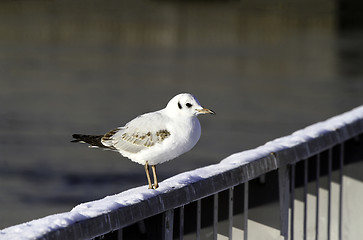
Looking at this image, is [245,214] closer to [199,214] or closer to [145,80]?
[199,214]

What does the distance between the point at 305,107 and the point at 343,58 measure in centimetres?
1655

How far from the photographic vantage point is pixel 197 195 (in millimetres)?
3033

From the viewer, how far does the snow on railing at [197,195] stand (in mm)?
2439

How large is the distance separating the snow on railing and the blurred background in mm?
12032

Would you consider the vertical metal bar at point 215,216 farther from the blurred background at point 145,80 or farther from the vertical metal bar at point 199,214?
the blurred background at point 145,80

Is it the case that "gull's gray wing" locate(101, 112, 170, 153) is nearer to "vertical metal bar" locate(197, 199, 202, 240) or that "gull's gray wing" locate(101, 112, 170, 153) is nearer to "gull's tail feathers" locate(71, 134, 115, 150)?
"gull's tail feathers" locate(71, 134, 115, 150)

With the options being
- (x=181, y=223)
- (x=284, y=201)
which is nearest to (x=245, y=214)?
(x=284, y=201)

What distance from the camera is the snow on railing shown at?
2439 millimetres

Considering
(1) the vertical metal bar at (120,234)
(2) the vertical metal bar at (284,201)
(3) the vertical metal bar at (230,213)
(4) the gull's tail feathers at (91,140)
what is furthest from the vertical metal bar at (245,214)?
(4) the gull's tail feathers at (91,140)

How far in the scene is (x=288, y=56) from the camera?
4488 centimetres

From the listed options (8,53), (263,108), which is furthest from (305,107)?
(8,53)

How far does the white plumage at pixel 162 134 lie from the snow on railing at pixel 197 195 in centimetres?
27

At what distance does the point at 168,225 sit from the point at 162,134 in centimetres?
89

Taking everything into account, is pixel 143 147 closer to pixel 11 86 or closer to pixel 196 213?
pixel 196 213
